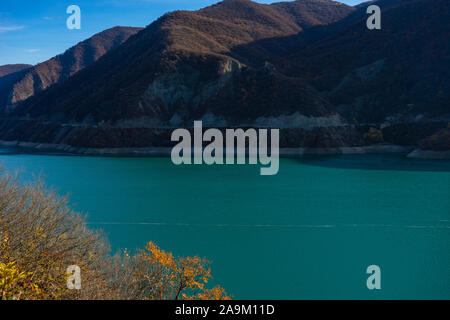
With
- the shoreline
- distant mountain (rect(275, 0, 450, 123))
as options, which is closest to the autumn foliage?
the shoreline

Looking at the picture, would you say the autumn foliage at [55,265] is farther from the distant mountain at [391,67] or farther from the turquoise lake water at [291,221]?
the distant mountain at [391,67]

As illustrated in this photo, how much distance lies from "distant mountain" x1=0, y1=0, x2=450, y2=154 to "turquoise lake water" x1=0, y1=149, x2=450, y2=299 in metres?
26.3

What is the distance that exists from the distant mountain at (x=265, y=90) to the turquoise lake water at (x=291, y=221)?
26.3m

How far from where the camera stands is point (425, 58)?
103 m

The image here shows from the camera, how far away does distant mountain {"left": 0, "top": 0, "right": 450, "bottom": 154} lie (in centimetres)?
8981

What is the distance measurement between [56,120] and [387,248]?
104 m

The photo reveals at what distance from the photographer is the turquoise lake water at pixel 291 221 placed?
20109 millimetres

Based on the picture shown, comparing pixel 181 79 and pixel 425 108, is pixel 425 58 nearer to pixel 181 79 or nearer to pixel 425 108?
pixel 425 108

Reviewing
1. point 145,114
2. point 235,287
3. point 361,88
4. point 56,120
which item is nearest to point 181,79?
point 145,114

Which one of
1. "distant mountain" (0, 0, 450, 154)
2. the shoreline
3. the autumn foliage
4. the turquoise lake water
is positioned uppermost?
"distant mountain" (0, 0, 450, 154)

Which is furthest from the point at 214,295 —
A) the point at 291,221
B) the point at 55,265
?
the point at 291,221

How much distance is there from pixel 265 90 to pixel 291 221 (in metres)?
67.5

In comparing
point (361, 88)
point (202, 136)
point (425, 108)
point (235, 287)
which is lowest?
point (235, 287)

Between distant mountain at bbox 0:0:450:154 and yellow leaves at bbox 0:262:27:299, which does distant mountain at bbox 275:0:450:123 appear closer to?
distant mountain at bbox 0:0:450:154
